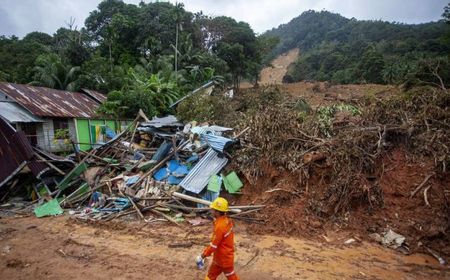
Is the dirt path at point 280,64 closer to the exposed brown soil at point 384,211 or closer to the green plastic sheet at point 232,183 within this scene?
the green plastic sheet at point 232,183

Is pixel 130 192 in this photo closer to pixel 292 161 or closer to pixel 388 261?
pixel 292 161

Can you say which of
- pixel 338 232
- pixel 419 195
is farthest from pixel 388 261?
pixel 419 195

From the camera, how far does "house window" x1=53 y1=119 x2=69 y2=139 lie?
1503cm

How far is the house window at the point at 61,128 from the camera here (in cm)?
1503

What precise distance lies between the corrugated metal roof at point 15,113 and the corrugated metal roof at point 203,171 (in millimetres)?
9221

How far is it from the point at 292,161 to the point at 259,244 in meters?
2.64

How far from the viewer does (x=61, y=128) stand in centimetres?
1605

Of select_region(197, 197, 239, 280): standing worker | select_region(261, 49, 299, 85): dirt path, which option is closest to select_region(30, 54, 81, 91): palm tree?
select_region(197, 197, 239, 280): standing worker

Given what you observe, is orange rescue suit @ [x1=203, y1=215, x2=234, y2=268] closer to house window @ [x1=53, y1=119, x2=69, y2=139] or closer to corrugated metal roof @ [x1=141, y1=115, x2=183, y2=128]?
corrugated metal roof @ [x1=141, y1=115, x2=183, y2=128]

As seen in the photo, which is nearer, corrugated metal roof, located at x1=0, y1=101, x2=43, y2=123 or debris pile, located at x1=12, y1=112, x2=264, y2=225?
debris pile, located at x1=12, y1=112, x2=264, y2=225

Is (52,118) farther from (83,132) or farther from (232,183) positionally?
(232,183)

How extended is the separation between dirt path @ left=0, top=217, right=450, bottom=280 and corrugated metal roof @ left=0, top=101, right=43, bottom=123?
7.66m

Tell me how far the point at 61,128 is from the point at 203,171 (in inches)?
420

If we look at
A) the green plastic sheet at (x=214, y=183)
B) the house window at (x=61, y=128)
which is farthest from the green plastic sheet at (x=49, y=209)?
the house window at (x=61, y=128)
